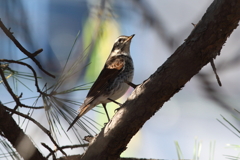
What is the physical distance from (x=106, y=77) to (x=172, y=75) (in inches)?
68.6

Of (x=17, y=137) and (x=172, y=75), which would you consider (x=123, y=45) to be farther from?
(x=172, y=75)

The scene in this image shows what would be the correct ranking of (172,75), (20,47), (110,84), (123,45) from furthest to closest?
1. (123,45)
2. (110,84)
3. (20,47)
4. (172,75)

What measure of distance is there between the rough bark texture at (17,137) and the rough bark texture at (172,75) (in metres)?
0.55

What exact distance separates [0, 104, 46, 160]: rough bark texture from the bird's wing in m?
0.80

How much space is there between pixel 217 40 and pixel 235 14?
19 cm

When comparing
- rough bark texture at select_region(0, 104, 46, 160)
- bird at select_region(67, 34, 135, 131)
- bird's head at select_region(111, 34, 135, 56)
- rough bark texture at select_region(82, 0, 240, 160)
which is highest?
bird's head at select_region(111, 34, 135, 56)

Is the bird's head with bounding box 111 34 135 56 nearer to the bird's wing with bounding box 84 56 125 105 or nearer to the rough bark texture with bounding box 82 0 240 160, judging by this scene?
the bird's wing with bounding box 84 56 125 105

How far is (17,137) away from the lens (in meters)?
2.53

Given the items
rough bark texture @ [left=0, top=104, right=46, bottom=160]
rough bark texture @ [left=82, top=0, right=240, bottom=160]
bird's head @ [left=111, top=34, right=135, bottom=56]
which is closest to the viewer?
rough bark texture @ [left=82, top=0, right=240, bottom=160]

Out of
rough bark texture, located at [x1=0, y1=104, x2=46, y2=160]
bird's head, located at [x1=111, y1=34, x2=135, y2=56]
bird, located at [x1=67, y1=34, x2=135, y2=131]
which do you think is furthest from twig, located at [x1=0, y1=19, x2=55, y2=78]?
bird's head, located at [x1=111, y1=34, x2=135, y2=56]

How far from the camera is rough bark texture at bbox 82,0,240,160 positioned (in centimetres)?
201

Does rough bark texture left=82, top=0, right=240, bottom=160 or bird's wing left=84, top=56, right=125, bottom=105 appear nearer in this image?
rough bark texture left=82, top=0, right=240, bottom=160

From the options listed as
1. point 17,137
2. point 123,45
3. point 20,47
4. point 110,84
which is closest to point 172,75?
point 20,47

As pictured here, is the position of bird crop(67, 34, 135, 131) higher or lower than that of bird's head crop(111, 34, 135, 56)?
lower
